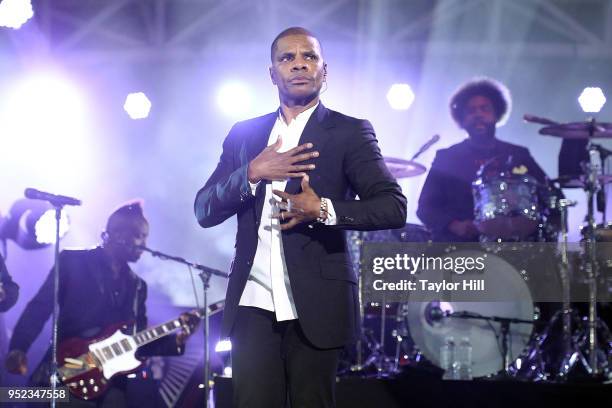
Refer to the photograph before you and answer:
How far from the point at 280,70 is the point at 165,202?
17.1ft

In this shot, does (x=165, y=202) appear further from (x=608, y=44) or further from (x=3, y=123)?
(x=608, y=44)

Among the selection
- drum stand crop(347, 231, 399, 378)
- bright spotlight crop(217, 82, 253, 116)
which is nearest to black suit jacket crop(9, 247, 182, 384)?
drum stand crop(347, 231, 399, 378)

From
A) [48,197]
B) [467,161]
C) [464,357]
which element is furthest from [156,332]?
[467,161]

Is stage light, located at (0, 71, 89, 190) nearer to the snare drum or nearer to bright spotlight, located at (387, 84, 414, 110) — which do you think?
bright spotlight, located at (387, 84, 414, 110)

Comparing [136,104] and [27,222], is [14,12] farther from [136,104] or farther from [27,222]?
[27,222]

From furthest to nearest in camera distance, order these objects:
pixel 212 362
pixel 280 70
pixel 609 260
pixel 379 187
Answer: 1. pixel 212 362
2. pixel 609 260
3. pixel 280 70
4. pixel 379 187

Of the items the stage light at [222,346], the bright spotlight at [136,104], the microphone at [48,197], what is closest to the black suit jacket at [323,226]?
the stage light at [222,346]

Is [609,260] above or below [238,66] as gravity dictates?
below

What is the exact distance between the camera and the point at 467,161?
22.1ft

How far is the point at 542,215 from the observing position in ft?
19.0

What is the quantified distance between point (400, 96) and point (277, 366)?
18.1 ft

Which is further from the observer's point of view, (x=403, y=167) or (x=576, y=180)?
(x=403, y=167)

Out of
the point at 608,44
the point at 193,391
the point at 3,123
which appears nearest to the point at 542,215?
the point at 608,44

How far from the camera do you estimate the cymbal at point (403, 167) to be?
6.11 m
